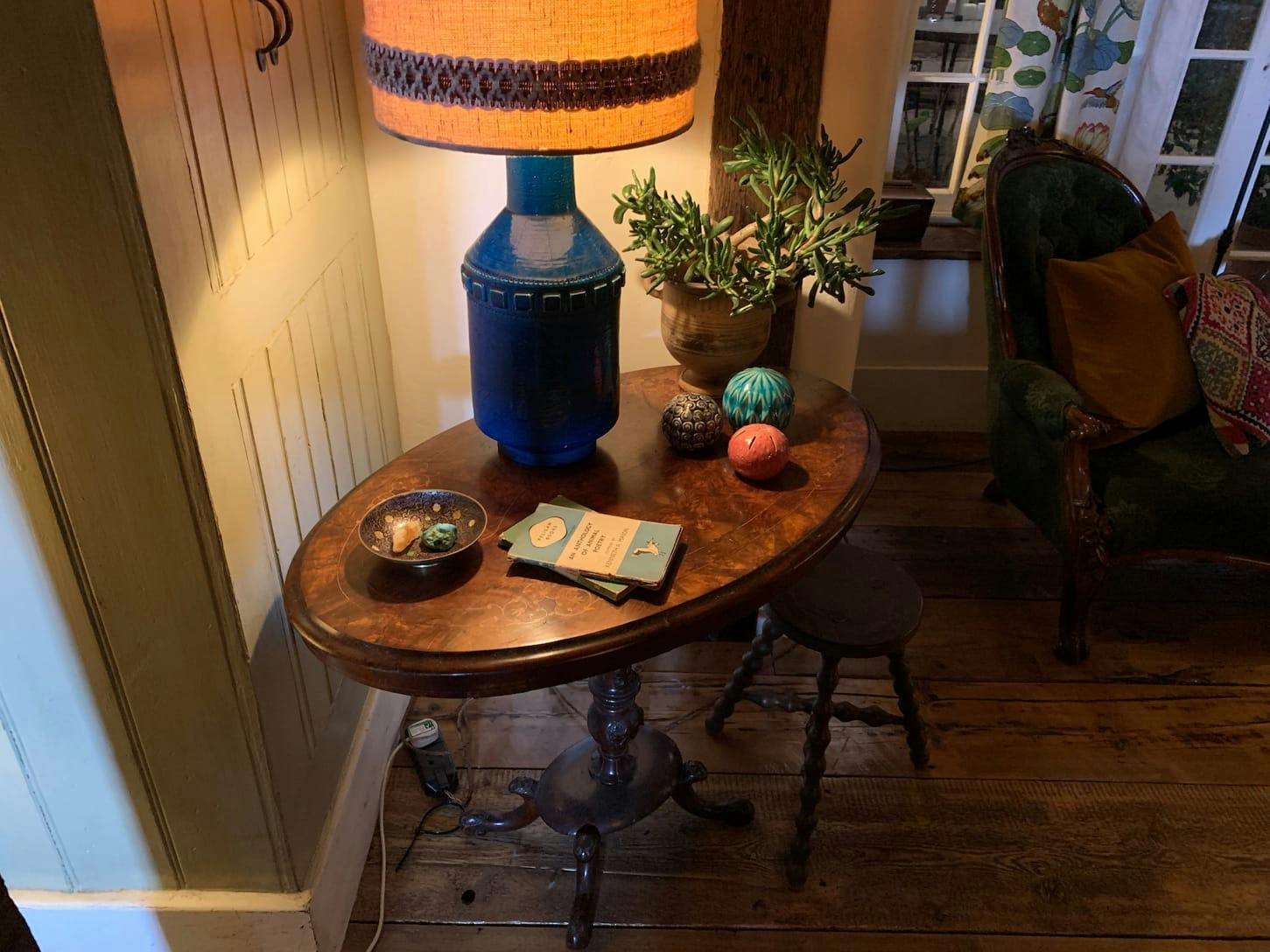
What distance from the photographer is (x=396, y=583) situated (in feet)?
3.90

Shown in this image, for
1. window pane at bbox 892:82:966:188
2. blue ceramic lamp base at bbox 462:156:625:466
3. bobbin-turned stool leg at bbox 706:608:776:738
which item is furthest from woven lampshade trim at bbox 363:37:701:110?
window pane at bbox 892:82:966:188

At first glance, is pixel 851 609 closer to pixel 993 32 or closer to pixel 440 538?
pixel 440 538

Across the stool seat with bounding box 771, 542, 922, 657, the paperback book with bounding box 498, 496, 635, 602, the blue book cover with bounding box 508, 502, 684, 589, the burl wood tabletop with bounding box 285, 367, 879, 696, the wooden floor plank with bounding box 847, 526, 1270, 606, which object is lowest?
the wooden floor plank with bounding box 847, 526, 1270, 606

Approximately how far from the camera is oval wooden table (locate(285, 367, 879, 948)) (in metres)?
1.10

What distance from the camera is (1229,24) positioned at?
99.8 inches

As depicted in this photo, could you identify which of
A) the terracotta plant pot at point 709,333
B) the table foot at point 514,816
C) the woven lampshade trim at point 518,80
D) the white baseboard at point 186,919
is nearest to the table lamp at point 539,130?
the woven lampshade trim at point 518,80

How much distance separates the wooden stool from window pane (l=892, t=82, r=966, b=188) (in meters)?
1.57

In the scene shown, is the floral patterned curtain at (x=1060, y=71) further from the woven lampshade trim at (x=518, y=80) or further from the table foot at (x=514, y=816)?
the table foot at (x=514, y=816)

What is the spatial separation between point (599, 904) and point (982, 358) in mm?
2097

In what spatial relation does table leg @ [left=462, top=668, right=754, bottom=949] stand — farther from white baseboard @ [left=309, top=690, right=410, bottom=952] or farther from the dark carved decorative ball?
the dark carved decorative ball

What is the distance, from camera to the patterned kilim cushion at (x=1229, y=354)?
207 cm

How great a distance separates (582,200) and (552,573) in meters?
0.82

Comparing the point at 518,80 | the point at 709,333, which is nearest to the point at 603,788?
the point at 709,333

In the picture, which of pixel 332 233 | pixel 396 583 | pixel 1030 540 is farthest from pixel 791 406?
pixel 1030 540
